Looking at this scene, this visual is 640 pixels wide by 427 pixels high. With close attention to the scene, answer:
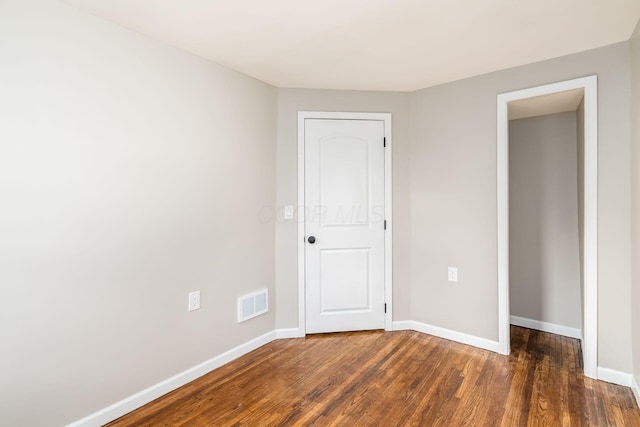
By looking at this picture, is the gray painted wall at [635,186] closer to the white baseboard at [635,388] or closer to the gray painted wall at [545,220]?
the white baseboard at [635,388]

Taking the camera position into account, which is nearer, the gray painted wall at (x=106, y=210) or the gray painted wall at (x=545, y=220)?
the gray painted wall at (x=106, y=210)

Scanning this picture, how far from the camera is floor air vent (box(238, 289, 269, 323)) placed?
8.77 ft

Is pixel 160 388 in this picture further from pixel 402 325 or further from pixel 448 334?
pixel 448 334

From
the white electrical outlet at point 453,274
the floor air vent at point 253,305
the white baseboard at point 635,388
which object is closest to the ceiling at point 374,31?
the white electrical outlet at point 453,274

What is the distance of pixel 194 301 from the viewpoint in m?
2.31

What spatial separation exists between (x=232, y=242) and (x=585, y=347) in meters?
2.67

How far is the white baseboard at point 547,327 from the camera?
2990 millimetres

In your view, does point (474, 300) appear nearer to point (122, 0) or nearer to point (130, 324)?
point (130, 324)

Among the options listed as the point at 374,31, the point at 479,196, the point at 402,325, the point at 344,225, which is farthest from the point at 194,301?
the point at 479,196

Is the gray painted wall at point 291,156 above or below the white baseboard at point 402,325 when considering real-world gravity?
above

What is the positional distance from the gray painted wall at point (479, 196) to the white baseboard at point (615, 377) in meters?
0.03

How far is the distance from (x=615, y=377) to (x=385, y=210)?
200 cm

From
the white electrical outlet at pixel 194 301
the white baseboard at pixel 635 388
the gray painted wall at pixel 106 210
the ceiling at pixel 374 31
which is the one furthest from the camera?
the white electrical outlet at pixel 194 301

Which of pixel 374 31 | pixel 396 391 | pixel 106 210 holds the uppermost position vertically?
pixel 374 31
